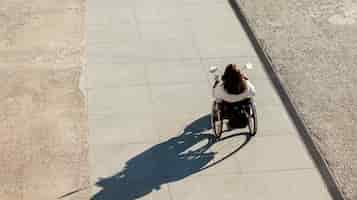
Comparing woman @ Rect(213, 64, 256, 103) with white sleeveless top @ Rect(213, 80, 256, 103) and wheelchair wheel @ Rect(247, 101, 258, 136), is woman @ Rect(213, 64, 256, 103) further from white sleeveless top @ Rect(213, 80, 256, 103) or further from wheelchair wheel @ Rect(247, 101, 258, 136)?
wheelchair wheel @ Rect(247, 101, 258, 136)

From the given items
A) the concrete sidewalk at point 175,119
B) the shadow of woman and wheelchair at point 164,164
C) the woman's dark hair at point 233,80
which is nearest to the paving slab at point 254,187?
the concrete sidewalk at point 175,119

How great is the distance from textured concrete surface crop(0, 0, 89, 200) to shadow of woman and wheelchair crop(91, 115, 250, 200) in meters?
0.50

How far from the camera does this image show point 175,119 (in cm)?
1120

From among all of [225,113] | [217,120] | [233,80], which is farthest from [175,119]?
[233,80]

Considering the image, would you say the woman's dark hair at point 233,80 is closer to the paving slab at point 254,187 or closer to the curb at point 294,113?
the paving slab at point 254,187

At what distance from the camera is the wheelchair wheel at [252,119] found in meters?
10.2

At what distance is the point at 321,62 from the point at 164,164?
469 cm

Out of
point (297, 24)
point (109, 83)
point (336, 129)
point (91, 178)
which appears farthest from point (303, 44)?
point (91, 178)

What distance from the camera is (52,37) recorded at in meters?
14.1

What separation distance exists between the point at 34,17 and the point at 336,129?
25.0 ft

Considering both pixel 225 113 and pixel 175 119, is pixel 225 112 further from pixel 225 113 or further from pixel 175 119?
pixel 175 119

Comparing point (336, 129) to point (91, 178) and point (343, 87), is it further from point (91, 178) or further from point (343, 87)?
point (91, 178)

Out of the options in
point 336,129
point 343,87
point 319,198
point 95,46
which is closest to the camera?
point 319,198

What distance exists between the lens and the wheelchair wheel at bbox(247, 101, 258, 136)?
10242 millimetres
